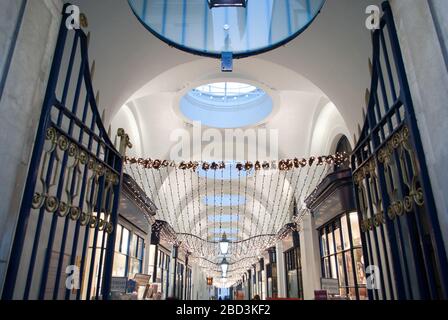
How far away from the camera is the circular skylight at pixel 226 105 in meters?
8.47

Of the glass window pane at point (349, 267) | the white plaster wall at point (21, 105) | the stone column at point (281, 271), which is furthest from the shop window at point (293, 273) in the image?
the white plaster wall at point (21, 105)

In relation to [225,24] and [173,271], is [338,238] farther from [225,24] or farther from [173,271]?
[173,271]

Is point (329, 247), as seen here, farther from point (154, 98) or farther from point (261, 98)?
point (154, 98)

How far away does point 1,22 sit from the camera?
174 cm

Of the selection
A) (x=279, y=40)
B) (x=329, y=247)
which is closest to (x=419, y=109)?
(x=279, y=40)

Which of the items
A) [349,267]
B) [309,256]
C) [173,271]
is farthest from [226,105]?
[173,271]

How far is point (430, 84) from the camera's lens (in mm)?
1800

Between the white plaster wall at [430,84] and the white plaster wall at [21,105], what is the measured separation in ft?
7.75

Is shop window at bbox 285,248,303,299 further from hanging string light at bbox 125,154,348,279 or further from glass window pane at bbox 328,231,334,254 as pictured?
glass window pane at bbox 328,231,334,254

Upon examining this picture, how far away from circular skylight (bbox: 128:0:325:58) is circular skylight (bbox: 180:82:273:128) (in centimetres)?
434

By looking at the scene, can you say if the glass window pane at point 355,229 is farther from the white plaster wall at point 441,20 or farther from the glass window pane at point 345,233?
the white plaster wall at point 441,20

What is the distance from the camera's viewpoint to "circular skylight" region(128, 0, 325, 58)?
12.4 feet
